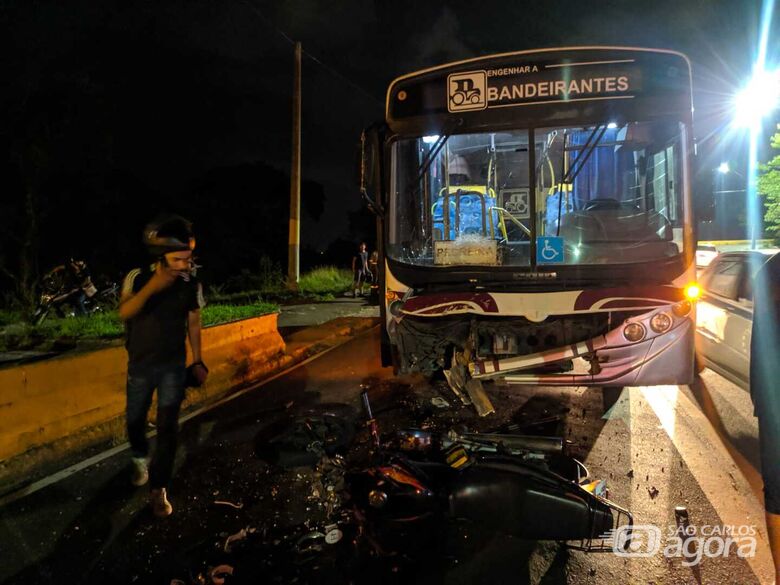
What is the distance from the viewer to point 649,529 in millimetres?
3408

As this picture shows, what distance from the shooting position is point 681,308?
4.76 m

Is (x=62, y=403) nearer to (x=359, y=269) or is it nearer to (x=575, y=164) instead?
(x=575, y=164)

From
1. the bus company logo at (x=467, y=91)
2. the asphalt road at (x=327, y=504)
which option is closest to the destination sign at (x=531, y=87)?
the bus company logo at (x=467, y=91)

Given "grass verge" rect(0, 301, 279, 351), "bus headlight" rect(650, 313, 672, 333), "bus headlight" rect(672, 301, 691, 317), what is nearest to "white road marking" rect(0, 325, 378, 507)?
"grass verge" rect(0, 301, 279, 351)

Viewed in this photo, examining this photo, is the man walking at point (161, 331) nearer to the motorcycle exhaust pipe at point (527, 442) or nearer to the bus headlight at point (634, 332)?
the motorcycle exhaust pipe at point (527, 442)

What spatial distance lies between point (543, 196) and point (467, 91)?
3.98 ft

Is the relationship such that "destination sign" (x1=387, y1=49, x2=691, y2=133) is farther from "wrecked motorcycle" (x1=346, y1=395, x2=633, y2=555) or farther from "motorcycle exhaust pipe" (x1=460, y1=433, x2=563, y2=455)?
"wrecked motorcycle" (x1=346, y1=395, x2=633, y2=555)

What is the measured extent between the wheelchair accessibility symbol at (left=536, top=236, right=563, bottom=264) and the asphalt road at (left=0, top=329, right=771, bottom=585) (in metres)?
1.60

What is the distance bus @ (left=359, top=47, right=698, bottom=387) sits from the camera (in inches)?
191

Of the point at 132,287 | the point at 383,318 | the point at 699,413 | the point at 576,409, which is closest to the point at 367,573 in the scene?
the point at 132,287

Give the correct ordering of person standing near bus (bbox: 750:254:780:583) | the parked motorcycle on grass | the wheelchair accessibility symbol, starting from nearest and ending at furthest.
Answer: person standing near bus (bbox: 750:254:780:583)
the wheelchair accessibility symbol
the parked motorcycle on grass

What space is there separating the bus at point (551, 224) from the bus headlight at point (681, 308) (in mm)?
20

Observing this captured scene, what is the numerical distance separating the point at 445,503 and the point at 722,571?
155cm

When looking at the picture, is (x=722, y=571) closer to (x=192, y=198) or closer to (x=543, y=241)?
(x=543, y=241)
